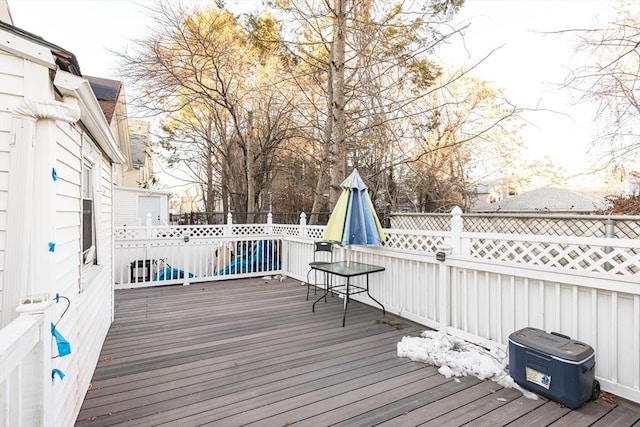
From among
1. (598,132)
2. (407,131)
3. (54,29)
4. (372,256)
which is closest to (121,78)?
(54,29)

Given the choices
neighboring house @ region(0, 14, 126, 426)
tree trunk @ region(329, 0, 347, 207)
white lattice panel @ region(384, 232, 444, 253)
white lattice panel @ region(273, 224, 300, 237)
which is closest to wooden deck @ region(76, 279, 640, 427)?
neighboring house @ region(0, 14, 126, 426)

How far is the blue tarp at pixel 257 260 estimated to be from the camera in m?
7.76

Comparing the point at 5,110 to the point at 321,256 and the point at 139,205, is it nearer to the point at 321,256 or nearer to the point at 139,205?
the point at 321,256

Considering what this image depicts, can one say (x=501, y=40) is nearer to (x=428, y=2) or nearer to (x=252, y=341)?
(x=428, y=2)

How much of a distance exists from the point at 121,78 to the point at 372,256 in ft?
29.5

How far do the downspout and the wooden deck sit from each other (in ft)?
4.28

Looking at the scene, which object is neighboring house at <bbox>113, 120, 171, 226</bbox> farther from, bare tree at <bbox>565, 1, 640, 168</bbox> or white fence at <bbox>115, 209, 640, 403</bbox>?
bare tree at <bbox>565, 1, 640, 168</bbox>

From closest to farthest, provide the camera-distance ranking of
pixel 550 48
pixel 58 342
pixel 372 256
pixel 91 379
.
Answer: pixel 58 342
pixel 91 379
pixel 372 256
pixel 550 48

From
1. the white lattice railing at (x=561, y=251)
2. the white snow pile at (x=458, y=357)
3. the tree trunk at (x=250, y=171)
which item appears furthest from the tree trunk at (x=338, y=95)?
the tree trunk at (x=250, y=171)

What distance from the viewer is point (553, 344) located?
2.66 meters

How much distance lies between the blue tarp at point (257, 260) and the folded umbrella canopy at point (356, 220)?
3.27 metres

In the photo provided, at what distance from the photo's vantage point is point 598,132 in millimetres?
6188

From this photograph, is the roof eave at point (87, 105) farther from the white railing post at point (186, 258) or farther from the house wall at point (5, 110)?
the white railing post at point (186, 258)

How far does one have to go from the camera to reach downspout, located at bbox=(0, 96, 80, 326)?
1656 mm
